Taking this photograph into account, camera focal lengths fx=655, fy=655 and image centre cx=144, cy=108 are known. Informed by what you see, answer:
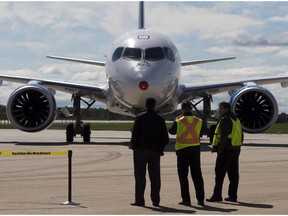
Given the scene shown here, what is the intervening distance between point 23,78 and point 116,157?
366 inches

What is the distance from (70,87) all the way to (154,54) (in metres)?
4.72

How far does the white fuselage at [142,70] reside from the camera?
21.2 m

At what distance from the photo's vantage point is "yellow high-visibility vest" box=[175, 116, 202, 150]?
10.6 metres

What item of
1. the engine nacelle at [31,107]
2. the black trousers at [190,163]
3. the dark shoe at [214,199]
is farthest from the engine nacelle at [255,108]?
the dark shoe at [214,199]

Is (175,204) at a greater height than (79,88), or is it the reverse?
(79,88)

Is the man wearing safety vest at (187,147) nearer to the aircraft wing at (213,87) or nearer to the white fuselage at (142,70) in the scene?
the white fuselage at (142,70)

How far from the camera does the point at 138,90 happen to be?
21.1 m

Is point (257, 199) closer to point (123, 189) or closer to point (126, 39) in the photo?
point (123, 189)

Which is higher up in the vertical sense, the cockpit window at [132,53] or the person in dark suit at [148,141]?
the cockpit window at [132,53]

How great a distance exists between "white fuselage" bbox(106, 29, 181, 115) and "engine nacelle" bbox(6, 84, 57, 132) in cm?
235

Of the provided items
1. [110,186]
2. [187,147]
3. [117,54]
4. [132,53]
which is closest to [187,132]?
[187,147]

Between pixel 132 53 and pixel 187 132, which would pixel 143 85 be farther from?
pixel 187 132

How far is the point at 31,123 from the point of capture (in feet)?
81.8

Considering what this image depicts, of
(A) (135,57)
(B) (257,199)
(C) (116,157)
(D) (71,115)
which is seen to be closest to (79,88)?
(D) (71,115)
